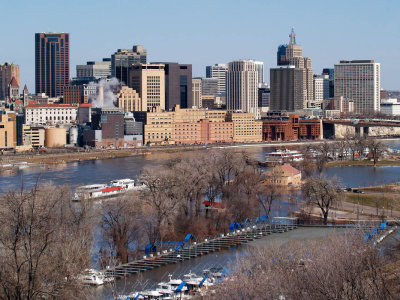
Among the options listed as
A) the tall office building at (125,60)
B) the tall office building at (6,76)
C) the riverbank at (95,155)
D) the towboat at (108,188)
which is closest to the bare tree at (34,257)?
the towboat at (108,188)

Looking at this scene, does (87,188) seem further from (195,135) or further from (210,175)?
(195,135)

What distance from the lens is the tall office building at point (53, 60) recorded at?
9086 cm

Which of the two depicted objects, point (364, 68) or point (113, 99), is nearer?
point (113, 99)

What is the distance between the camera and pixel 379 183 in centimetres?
3092

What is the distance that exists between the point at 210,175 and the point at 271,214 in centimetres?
359

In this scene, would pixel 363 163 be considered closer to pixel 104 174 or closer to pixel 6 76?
pixel 104 174

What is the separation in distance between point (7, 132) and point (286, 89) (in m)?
39.7

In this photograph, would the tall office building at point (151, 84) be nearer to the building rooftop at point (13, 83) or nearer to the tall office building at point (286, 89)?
the tall office building at point (286, 89)

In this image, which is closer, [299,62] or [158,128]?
[158,128]

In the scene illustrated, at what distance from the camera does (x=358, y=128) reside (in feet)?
248

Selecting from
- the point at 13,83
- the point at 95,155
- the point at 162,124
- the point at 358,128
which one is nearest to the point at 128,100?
the point at 162,124

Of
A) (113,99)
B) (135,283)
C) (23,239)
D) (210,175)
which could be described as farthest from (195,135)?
(23,239)

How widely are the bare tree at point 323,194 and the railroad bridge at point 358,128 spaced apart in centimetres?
4584

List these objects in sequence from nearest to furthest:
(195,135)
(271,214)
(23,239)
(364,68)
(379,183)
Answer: (23,239)
(271,214)
(379,183)
(195,135)
(364,68)
